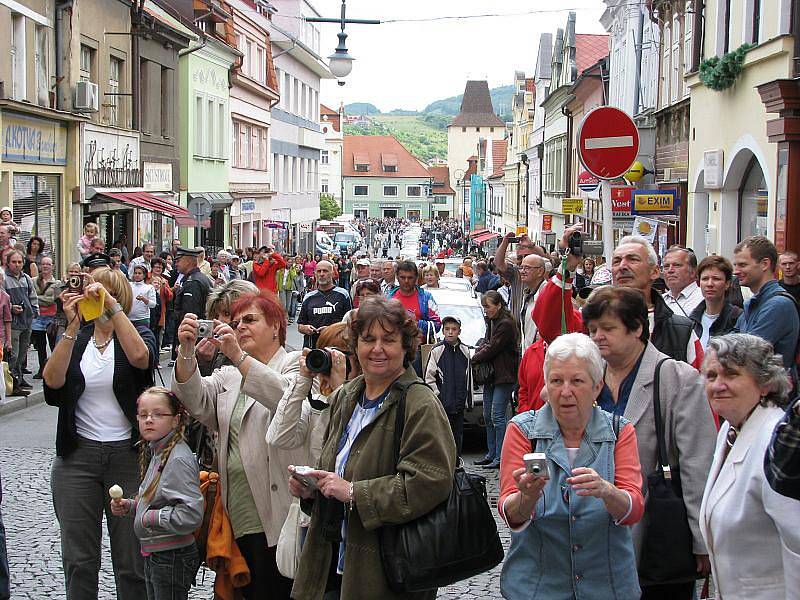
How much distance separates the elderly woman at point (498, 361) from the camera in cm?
1096

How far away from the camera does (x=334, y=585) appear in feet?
15.5

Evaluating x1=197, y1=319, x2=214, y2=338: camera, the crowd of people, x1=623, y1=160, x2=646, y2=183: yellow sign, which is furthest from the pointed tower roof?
x1=197, y1=319, x2=214, y2=338: camera

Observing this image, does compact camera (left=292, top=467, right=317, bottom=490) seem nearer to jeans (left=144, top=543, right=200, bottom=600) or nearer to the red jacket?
jeans (left=144, top=543, right=200, bottom=600)

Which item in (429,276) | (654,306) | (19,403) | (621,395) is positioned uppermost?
(654,306)

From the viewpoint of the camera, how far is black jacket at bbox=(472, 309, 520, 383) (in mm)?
11008

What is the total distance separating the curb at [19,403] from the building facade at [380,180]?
135 meters

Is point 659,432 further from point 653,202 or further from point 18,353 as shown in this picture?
point 653,202

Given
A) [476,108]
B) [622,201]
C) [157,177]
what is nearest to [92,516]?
[622,201]

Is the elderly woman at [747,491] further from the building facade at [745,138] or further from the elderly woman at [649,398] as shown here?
the building facade at [745,138]

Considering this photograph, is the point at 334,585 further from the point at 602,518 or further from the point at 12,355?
the point at 12,355

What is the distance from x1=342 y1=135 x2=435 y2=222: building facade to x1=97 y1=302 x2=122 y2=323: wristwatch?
471 ft

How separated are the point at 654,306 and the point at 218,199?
3454 centimetres

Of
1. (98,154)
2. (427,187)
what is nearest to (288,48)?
(98,154)

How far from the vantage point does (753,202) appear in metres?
18.0
